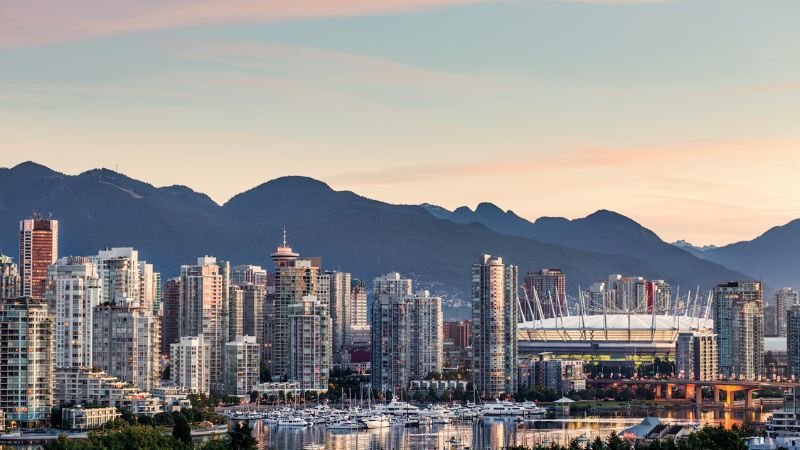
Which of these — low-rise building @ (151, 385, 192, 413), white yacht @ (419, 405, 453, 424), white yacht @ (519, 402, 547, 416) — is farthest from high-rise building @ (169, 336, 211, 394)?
white yacht @ (519, 402, 547, 416)

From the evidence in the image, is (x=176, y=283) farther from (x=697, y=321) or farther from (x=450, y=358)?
(x=697, y=321)

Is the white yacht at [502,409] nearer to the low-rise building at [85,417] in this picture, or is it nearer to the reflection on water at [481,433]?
the reflection on water at [481,433]

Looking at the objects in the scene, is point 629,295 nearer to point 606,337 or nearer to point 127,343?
point 606,337

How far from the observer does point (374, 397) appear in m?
74.7

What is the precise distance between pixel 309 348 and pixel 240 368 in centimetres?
476

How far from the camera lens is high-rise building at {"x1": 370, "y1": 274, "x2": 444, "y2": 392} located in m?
78.9

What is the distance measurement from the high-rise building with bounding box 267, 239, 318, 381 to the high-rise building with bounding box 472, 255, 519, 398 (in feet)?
Answer: 24.4

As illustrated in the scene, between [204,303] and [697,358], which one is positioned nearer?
[697,358]

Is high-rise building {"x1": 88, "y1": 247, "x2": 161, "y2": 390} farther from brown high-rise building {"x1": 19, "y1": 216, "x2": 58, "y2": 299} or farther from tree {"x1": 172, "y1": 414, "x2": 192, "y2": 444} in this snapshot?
brown high-rise building {"x1": 19, "y1": 216, "x2": 58, "y2": 299}

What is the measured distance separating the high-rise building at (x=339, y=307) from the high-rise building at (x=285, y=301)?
13987mm

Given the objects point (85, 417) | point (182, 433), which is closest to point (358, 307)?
point (85, 417)

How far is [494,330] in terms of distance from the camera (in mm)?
76000

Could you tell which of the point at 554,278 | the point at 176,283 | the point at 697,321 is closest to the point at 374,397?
the point at 176,283

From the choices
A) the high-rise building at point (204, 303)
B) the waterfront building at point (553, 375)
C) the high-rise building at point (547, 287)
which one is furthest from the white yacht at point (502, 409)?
the high-rise building at point (547, 287)
